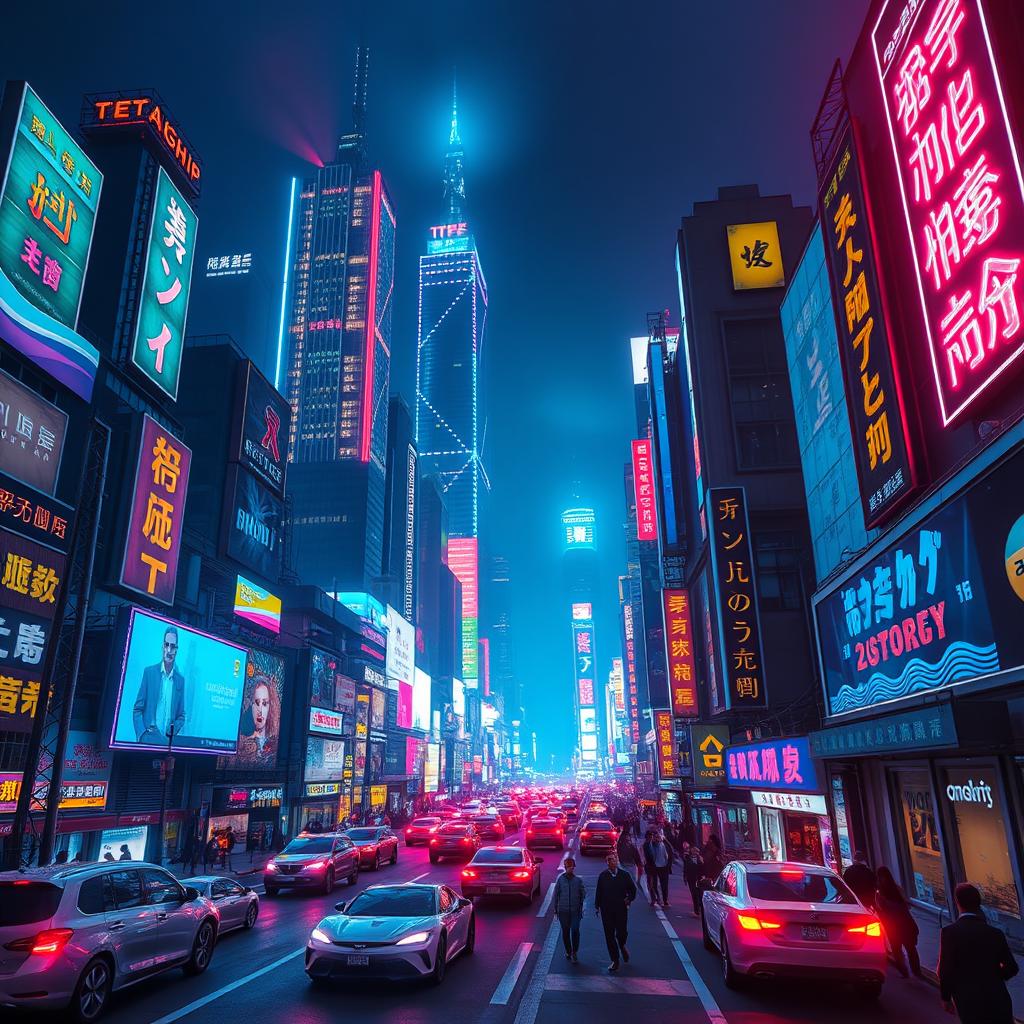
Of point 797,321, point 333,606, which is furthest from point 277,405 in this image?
point 797,321

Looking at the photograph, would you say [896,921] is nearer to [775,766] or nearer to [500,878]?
[500,878]

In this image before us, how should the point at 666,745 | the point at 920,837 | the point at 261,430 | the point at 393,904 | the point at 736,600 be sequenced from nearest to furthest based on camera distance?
the point at 393,904 → the point at 920,837 → the point at 736,600 → the point at 261,430 → the point at 666,745

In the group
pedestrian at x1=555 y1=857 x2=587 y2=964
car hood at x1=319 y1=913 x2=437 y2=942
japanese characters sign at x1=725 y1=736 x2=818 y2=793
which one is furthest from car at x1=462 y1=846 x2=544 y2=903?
car hood at x1=319 y1=913 x2=437 y2=942

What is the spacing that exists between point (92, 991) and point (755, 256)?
38.4 m

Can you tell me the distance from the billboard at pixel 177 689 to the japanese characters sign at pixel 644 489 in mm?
31534

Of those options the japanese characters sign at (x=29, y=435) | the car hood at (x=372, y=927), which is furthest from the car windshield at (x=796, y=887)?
the japanese characters sign at (x=29, y=435)

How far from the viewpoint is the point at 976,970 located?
636 centimetres

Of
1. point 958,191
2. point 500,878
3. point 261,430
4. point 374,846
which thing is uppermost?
point 261,430

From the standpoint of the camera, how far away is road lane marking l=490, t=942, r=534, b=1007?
30.2ft

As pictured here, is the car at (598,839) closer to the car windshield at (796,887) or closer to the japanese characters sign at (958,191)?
the car windshield at (796,887)

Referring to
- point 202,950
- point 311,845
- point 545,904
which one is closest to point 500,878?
point 545,904

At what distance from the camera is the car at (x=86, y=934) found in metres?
7.87

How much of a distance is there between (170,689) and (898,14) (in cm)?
3794

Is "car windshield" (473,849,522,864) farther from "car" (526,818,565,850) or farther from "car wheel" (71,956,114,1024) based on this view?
"car" (526,818,565,850)
